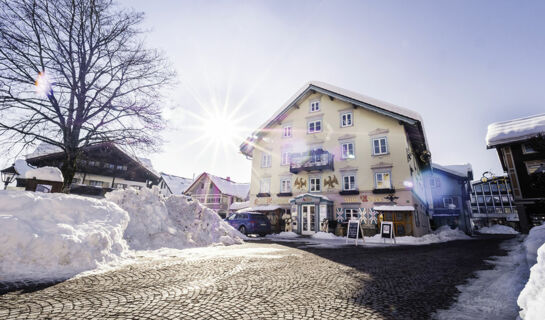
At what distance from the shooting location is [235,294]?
354cm

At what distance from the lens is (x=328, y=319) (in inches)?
109

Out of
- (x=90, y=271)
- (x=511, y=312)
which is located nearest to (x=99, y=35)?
(x=90, y=271)

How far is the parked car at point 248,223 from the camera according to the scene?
17688mm

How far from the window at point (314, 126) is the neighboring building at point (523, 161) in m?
16.8

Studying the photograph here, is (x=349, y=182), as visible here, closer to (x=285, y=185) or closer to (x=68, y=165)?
(x=285, y=185)

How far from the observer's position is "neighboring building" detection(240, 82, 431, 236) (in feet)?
61.6

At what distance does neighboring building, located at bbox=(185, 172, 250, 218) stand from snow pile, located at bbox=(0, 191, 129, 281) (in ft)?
98.7

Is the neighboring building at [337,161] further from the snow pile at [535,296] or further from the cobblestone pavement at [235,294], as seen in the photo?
the snow pile at [535,296]

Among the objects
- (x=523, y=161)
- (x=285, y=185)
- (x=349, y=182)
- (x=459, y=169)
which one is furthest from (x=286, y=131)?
(x=459, y=169)

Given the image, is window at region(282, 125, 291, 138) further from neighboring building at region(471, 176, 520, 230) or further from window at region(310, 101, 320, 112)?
neighboring building at region(471, 176, 520, 230)

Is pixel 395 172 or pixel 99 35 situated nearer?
pixel 99 35

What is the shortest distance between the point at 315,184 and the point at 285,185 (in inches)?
123

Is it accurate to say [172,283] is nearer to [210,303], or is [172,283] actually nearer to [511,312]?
[210,303]

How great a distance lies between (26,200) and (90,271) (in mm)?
2249
